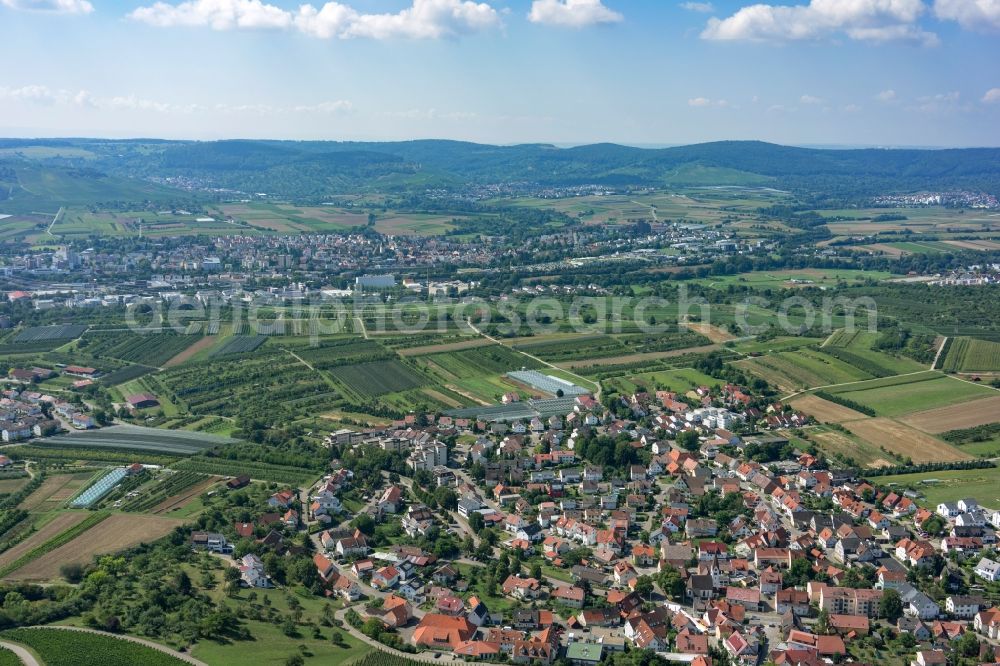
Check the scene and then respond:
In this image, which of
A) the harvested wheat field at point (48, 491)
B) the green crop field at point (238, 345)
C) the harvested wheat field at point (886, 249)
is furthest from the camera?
the harvested wheat field at point (886, 249)

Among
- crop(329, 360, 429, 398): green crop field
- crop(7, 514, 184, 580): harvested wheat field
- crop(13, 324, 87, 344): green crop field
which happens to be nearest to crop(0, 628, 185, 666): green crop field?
A: crop(7, 514, 184, 580): harvested wheat field

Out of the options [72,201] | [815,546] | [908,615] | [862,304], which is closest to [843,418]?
[815,546]

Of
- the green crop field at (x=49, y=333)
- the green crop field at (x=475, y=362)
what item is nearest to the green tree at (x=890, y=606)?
the green crop field at (x=475, y=362)

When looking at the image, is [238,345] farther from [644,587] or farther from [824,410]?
[644,587]

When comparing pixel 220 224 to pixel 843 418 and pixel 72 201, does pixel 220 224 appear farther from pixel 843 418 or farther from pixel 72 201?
pixel 843 418

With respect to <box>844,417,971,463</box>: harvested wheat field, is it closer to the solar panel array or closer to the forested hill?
the solar panel array

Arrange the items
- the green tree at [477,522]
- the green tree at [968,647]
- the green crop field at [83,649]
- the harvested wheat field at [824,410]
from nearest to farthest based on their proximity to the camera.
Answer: the green crop field at [83,649]
the green tree at [968,647]
the green tree at [477,522]
the harvested wheat field at [824,410]

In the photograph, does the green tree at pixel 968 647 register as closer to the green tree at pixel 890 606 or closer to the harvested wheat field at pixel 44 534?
the green tree at pixel 890 606

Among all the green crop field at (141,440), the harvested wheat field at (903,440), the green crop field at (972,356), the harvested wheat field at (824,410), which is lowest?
the green crop field at (141,440)
